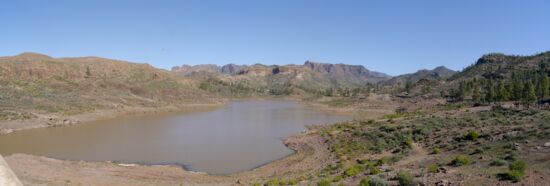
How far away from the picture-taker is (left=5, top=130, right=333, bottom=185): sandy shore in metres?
25.7

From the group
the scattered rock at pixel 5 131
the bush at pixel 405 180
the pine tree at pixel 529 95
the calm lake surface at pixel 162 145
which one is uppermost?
the pine tree at pixel 529 95

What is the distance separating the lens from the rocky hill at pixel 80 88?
242ft

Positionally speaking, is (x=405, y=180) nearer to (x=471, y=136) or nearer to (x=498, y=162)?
(x=498, y=162)

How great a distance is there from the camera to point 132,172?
29.2 meters

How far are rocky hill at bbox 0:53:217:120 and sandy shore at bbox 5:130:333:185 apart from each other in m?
34.3

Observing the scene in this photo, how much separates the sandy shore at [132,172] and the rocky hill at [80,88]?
34336mm

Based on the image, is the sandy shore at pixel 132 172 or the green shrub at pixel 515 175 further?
the sandy shore at pixel 132 172

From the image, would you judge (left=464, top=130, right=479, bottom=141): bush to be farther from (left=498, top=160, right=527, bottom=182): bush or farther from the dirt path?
(left=498, top=160, right=527, bottom=182): bush

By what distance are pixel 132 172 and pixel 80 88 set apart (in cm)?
8119

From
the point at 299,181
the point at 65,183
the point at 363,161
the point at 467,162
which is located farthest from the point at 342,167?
the point at 65,183

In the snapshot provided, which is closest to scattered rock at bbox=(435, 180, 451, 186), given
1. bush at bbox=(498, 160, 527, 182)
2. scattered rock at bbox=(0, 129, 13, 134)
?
bush at bbox=(498, 160, 527, 182)

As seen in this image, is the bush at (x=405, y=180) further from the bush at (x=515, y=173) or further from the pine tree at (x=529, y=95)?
the pine tree at (x=529, y=95)

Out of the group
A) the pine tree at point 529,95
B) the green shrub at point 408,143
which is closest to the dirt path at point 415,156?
the green shrub at point 408,143

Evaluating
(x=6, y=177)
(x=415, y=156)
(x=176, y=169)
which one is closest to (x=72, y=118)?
(x=176, y=169)
